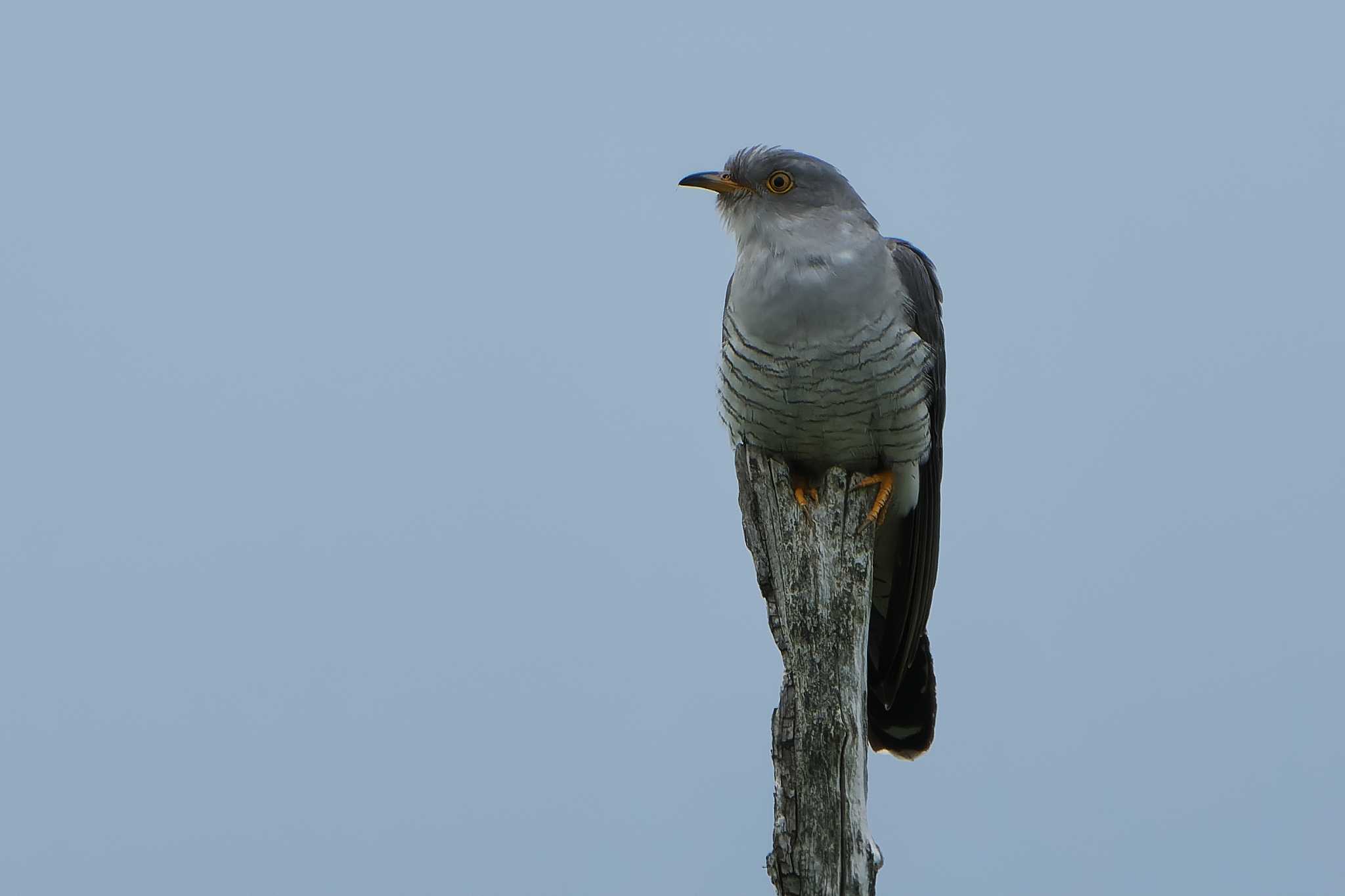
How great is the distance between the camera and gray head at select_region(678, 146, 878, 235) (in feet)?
14.6

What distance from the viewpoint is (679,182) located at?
15.5ft

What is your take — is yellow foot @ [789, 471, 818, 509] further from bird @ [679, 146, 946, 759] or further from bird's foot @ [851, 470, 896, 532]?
bird's foot @ [851, 470, 896, 532]

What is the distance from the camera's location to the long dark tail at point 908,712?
481cm

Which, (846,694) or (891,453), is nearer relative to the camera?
(846,694)

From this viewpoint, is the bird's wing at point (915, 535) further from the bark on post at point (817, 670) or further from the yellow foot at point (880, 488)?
the bark on post at point (817, 670)

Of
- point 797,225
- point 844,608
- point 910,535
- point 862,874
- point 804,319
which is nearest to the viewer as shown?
point 862,874

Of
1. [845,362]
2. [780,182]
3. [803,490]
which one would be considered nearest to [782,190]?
[780,182]

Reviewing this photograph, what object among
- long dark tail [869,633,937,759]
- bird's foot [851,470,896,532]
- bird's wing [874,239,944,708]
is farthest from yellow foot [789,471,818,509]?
long dark tail [869,633,937,759]

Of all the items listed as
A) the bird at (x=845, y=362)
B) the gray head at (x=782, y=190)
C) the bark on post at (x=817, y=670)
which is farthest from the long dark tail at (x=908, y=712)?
the gray head at (x=782, y=190)

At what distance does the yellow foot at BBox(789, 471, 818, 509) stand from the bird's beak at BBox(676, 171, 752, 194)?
1.04m

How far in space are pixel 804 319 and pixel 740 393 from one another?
0.37m

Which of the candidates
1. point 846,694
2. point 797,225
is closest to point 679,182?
point 797,225

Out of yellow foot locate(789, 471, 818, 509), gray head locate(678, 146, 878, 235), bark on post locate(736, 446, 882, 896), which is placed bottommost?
bark on post locate(736, 446, 882, 896)

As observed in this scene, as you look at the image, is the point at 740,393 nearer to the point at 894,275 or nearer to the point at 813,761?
the point at 894,275
